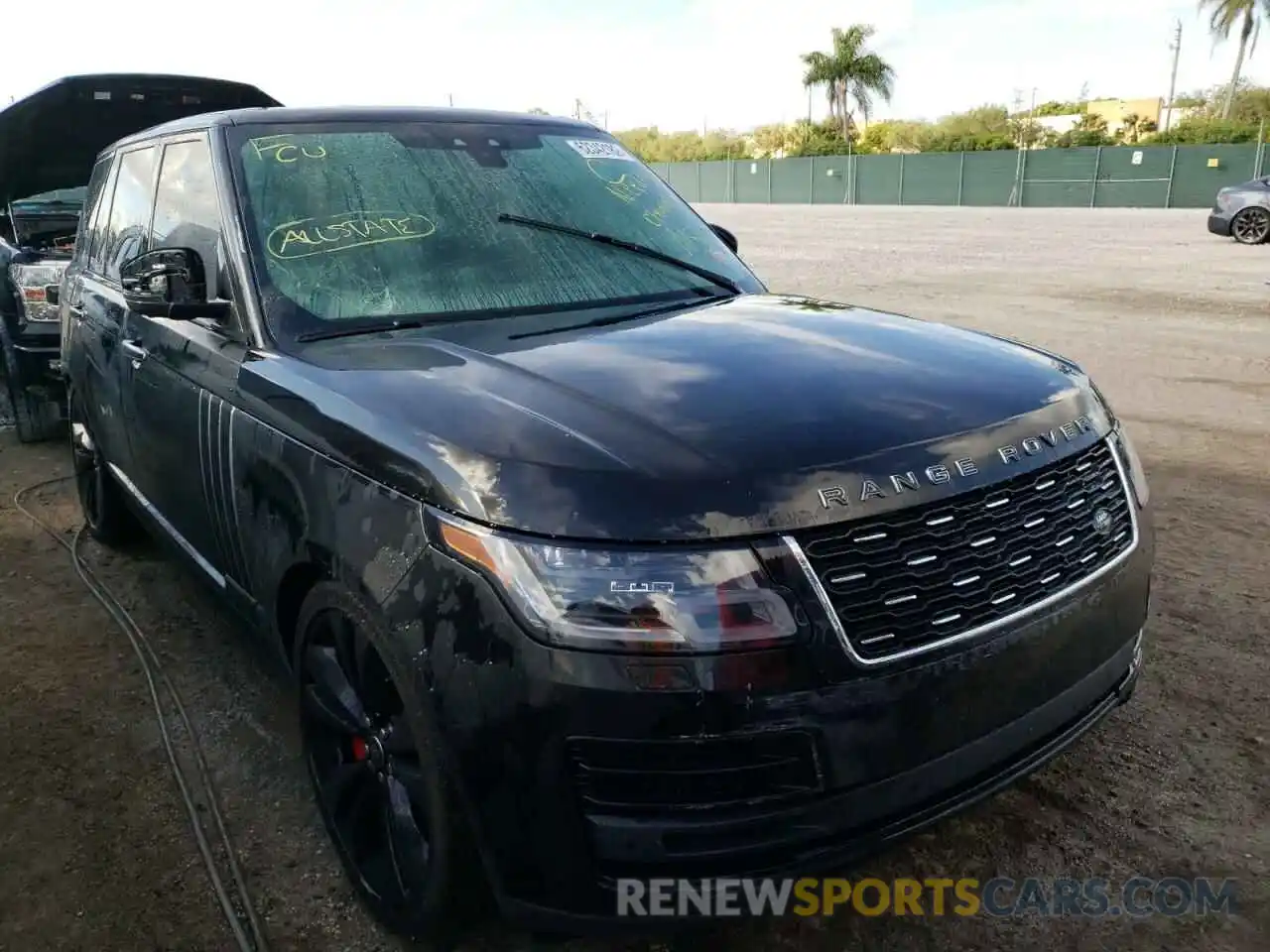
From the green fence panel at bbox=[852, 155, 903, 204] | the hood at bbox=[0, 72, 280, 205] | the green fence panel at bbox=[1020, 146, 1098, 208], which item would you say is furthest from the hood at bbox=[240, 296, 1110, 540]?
the green fence panel at bbox=[852, 155, 903, 204]

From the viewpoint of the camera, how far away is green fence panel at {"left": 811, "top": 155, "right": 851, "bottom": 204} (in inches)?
1980

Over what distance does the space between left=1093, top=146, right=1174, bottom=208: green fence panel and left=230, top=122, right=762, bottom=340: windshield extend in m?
41.4

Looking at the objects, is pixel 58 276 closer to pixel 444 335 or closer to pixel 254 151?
pixel 254 151

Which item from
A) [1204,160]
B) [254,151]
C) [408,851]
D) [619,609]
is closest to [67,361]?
[254,151]

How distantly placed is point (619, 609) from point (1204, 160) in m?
43.1

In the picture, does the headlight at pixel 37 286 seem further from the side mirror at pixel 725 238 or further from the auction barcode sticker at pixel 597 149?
the side mirror at pixel 725 238

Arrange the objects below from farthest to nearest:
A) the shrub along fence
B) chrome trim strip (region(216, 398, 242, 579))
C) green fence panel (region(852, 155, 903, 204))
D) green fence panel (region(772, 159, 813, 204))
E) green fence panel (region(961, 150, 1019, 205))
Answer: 1. green fence panel (region(772, 159, 813, 204))
2. green fence panel (region(852, 155, 903, 204))
3. green fence panel (region(961, 150, 1019, 205))
4. the shrub along fence
5. chrome trim strip (region(216, 398, 242, 579))

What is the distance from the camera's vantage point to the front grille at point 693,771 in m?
1.81

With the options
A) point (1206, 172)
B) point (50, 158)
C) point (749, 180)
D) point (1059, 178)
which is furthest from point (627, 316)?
→ point (749, 180)

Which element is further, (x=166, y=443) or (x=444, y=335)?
(x=166, y=443)

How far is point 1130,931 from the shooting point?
7.94 ft

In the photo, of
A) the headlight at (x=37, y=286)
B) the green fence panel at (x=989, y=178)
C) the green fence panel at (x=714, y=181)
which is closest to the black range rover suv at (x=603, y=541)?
the headlight at (x=37, y=286)

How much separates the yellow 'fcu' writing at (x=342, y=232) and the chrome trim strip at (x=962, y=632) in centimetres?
172

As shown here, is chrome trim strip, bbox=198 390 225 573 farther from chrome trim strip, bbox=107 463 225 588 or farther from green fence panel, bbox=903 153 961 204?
green fence panel, bbox=903 153 961 204
